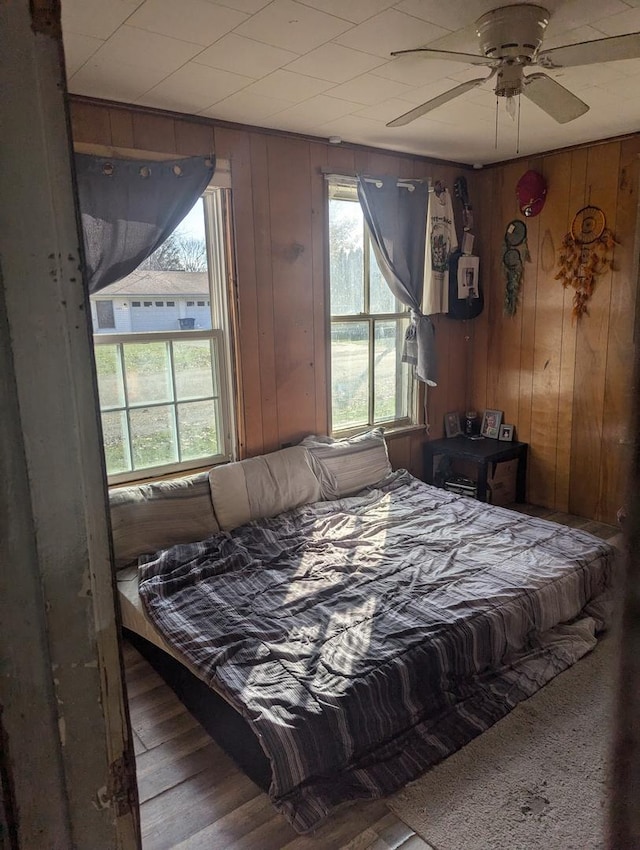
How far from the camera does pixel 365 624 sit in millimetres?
2266

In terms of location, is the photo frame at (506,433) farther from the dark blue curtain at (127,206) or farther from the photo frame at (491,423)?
the dark blue curtain at (127,206)

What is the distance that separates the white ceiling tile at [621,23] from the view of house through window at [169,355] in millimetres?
1867

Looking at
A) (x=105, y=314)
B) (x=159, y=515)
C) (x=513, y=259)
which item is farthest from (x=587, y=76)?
(x=159, y=515)

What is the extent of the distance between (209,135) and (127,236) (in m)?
0.76

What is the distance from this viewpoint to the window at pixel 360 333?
150 inches

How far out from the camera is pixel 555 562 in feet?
8.96

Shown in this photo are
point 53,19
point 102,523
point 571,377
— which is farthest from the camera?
point 571,377

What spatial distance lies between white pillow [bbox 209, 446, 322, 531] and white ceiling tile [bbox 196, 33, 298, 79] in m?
1.83

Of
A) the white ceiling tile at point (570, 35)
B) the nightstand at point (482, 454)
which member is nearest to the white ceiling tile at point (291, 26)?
the white ceiling tile at point (570, 35)

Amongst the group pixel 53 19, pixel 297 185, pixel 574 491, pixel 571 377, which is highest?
pixel 297 185

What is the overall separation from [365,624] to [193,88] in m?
2.38

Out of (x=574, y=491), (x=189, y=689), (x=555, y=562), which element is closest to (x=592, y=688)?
(x=555, y=562)

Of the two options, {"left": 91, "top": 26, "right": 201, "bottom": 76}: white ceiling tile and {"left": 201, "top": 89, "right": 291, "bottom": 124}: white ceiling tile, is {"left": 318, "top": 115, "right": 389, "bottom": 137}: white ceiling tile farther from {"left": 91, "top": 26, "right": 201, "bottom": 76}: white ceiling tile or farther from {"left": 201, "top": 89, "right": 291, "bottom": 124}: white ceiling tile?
Result: {"left": 91, "top": 26, "right": 201, "bottom": 76}: white ceiling tile

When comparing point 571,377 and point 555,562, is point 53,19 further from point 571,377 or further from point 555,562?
point 571,377
